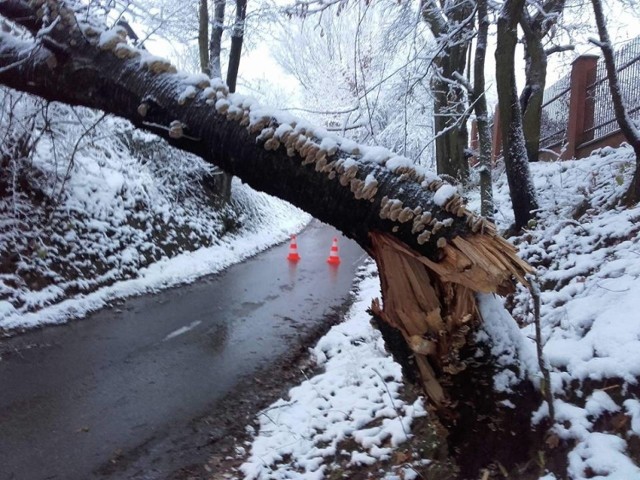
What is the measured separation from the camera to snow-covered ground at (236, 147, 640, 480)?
2768 mm

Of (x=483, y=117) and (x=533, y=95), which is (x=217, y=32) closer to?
(x=533, y=95)

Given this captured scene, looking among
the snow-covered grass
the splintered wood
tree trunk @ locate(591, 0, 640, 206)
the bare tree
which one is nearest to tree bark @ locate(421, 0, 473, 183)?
the bare tree

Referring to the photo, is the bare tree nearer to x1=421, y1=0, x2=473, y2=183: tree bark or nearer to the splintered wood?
x1=421, y1=0, x2=473, y2=183: tree bark

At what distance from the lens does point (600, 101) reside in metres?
9.99

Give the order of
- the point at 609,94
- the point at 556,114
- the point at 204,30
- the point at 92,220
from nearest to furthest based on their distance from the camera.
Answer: the point at 609,94
the point at 92,220
the point at 556,114
the point at 204,30

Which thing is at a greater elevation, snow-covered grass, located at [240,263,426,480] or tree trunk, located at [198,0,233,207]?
tree trunk, located at [198,0,233,207]

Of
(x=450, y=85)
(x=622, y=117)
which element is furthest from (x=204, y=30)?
(x=622, y=117)

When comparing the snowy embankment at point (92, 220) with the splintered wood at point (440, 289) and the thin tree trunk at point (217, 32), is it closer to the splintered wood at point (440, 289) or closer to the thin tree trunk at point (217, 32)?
the thin tree trunk at point (217, 32)

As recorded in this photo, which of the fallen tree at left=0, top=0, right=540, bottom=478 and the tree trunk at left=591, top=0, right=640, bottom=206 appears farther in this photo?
the tree trunk at left=591, top=0, right=640, bottom=206

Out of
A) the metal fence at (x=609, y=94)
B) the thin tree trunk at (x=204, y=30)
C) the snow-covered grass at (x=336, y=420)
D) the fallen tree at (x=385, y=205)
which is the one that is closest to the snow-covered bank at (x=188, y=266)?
the snow-covered grass at (x=336, y=420)

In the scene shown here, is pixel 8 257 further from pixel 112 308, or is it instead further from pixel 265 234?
pixel 265 234

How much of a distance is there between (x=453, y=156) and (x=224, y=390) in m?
7.48

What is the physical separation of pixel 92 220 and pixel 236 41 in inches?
279

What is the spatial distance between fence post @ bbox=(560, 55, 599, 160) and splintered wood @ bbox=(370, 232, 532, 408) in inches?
352
